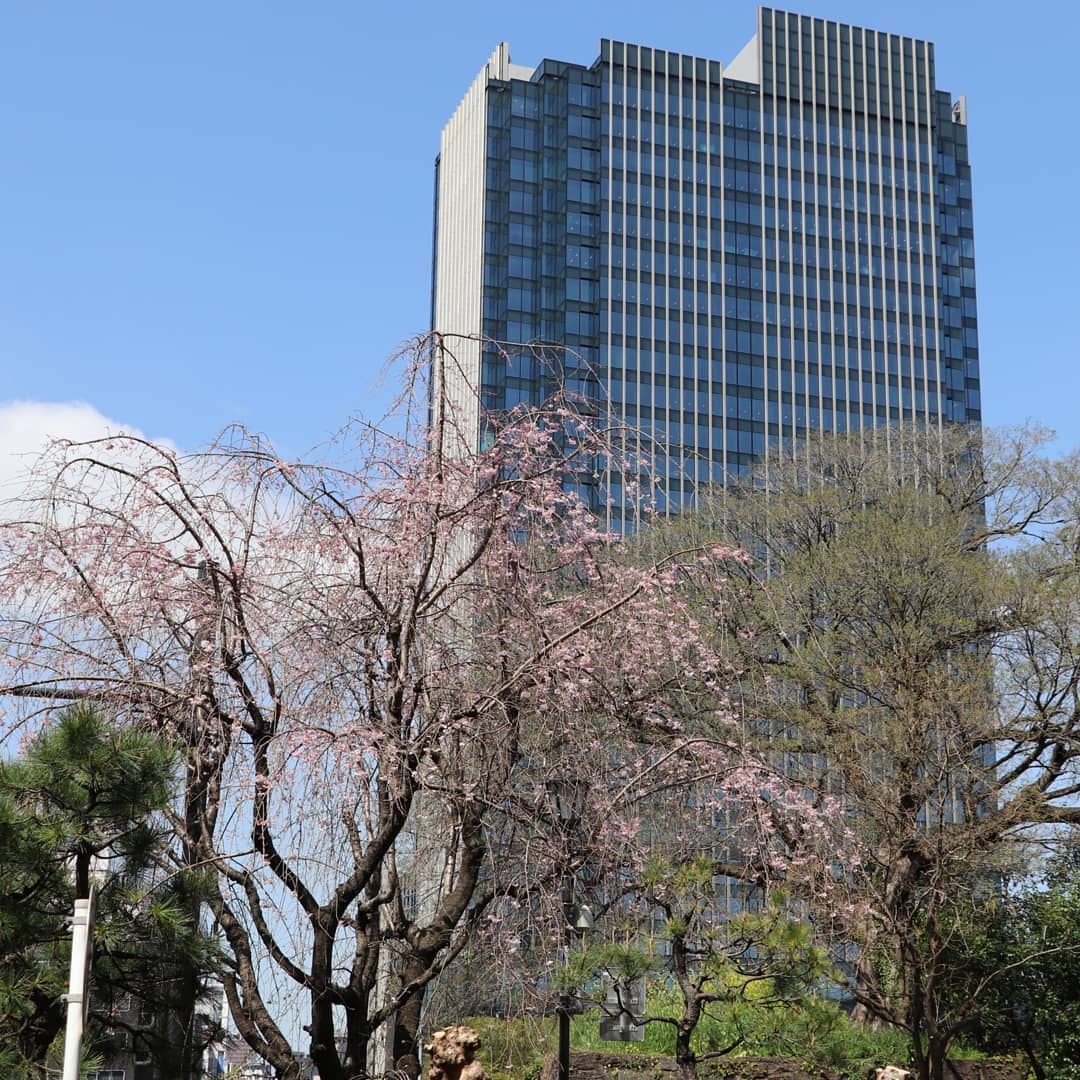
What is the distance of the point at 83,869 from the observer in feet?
29.2

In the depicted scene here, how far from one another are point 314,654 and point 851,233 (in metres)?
87.0

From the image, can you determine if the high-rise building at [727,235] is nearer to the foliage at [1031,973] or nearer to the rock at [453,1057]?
the foliage at [1031,973]

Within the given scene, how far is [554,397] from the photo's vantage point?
10289 millimetres

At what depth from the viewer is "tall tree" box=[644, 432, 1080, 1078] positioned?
20500 millimetres

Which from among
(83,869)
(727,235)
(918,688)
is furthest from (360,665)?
(727,235)

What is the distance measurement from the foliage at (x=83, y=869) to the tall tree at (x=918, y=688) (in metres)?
10.5

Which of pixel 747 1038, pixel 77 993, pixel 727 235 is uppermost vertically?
pixel 727 235

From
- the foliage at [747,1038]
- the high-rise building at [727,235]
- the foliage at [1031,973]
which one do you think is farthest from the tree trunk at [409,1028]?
the high-rise building at [727,235]

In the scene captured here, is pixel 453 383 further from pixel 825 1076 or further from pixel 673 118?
pixel 673 118

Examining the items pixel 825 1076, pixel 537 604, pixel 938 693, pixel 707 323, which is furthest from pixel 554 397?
pixel 707 323

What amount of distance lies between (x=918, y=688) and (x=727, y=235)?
70.6 meters

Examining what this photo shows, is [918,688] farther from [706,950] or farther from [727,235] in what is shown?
[727,235]

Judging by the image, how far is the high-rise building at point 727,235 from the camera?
282ft

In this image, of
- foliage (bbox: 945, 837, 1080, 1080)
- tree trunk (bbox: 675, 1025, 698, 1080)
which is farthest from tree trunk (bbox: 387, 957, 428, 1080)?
foliage (bbox: 945, 837, 1080, 1080)
